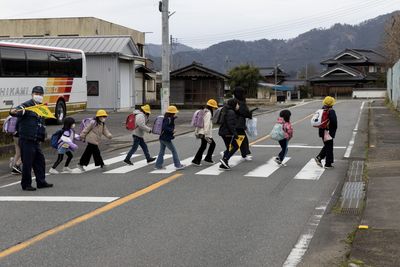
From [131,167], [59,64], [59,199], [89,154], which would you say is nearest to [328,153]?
[131,167]

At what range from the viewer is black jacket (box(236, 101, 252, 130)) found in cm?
1158

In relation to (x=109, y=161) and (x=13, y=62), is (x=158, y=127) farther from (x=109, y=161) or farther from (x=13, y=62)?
(x=13, y=62)

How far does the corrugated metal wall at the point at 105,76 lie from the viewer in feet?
112

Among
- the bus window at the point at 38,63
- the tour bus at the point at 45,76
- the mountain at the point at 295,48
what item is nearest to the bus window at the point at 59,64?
the tour bus at the point at 45,76

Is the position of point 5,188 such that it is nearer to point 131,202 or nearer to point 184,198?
point 131,202

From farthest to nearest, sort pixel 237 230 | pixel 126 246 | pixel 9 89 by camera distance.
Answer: pixel 9 89 → pixel 237 230 → pixel 126 246

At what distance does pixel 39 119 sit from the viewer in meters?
9.04

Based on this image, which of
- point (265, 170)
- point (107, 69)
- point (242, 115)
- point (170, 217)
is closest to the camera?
point (170, 217)

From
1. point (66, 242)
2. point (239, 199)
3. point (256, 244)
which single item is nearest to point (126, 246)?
point (66, 242)

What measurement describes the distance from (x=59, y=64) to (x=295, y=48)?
A: 134 meters

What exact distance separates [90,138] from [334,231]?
6.26m

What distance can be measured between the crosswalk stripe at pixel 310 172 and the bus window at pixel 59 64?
47.2ft

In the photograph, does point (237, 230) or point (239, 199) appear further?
point (239, 199)

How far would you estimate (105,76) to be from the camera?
3450 cm
